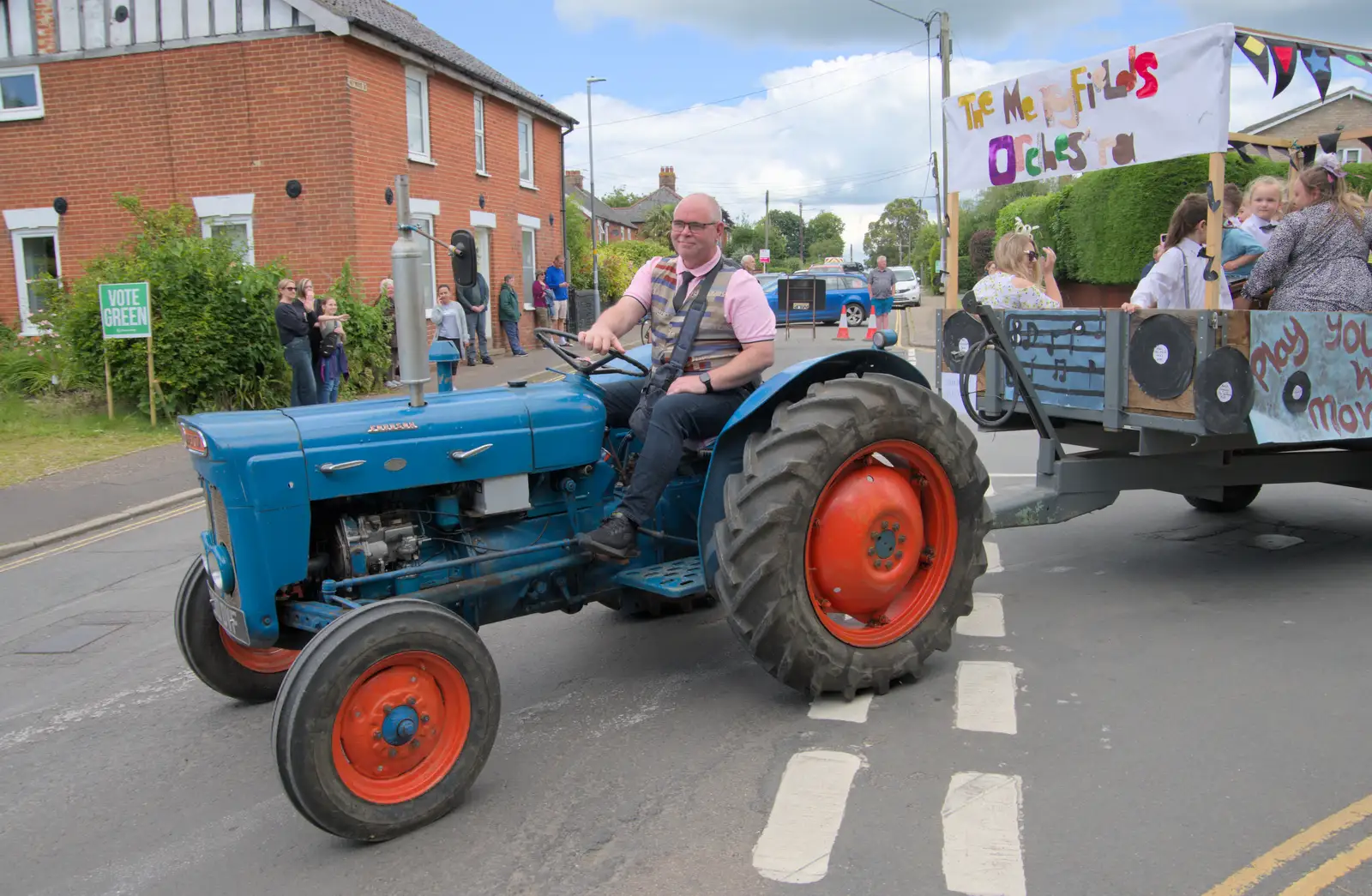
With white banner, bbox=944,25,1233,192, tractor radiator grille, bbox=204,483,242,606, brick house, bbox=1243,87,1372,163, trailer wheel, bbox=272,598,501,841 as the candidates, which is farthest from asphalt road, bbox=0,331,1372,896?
brick house, bbox=1243,87,1372,163

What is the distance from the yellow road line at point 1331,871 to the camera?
2.96 metres

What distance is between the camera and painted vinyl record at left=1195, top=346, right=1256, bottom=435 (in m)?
4.79

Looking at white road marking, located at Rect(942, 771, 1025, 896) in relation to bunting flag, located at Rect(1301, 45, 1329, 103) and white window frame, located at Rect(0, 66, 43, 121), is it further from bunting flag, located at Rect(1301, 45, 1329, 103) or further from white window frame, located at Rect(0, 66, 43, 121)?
white window frame, located at Rect(0, 66, 43, 121)

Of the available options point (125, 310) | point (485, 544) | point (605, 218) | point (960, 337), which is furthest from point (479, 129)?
point (605, 218)

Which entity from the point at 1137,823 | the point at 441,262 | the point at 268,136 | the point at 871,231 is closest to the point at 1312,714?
the point at 1137,823

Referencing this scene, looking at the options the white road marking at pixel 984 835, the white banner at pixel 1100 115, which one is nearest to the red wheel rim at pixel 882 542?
the white road marking at pixel 984 835

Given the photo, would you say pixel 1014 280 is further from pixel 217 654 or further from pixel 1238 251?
pixel 217 654

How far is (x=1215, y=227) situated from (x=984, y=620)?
7.53ft

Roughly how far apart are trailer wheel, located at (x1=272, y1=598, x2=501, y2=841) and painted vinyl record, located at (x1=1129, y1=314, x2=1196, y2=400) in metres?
3.48

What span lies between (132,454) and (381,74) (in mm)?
9436

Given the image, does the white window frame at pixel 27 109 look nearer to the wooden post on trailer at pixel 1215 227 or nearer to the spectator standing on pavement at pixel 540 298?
the spectator standing on pavement at pixel 540 298

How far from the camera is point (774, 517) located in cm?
397

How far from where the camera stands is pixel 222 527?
3818 millimetres

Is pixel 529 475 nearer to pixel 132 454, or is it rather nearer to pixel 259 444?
pixel 259 444
